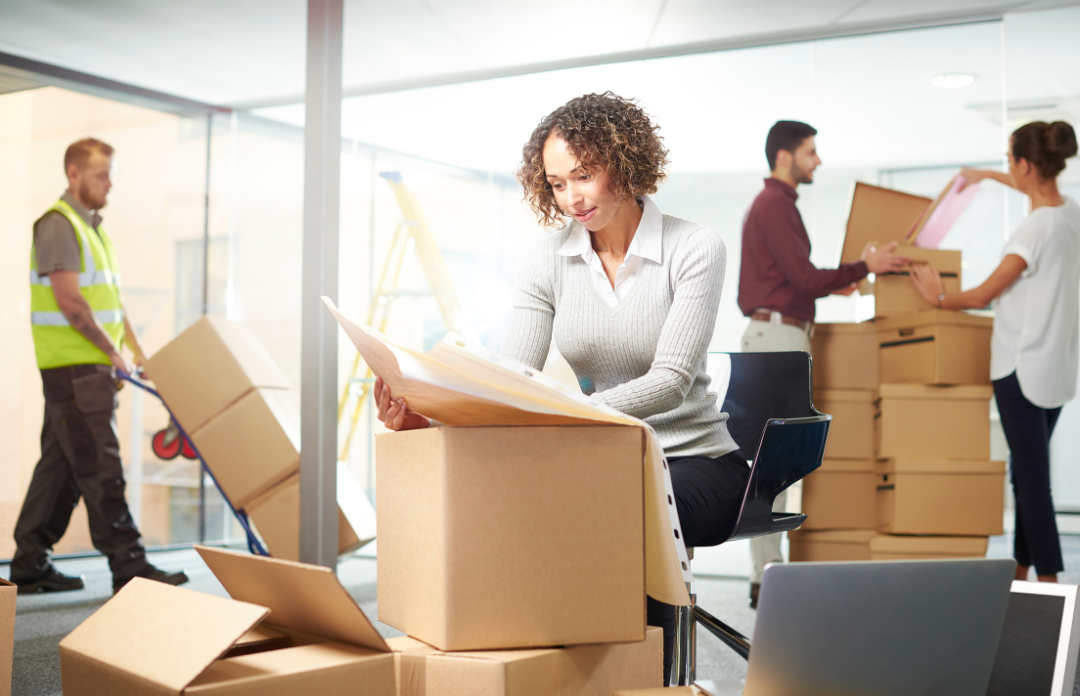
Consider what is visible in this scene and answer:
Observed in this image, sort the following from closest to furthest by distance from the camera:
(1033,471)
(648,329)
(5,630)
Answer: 1. (5,630)
2. (648,329)
3. (1033,471)

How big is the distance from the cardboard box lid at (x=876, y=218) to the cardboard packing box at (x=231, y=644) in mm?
2490

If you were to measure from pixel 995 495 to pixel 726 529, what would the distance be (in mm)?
1771

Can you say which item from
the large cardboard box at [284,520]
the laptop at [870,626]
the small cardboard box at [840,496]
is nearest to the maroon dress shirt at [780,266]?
the small cardboard box at [840,496]

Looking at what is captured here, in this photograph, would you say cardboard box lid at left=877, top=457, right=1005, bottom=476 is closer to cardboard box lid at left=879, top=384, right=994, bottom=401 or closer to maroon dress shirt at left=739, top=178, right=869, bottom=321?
cardboard box lid at left=879, top=384, right=994, bottom=401

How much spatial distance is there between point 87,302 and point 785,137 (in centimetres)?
250

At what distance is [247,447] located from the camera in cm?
273

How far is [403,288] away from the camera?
3.66 metres

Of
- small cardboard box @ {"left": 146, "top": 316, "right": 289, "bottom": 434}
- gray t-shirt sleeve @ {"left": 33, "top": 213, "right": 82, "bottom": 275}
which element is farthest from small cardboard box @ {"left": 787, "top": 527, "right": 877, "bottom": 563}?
gray t-shirt sleeve @ {"left": 33, "top": 213, "right": 82, "bottom": 275}

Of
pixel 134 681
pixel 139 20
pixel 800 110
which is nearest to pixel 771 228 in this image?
pixel 800 110

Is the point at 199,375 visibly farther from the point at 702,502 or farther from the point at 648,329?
the point at 702,502

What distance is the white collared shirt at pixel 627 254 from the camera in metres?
1.43

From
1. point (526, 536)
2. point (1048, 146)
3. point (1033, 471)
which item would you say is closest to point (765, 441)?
point (526, 536)

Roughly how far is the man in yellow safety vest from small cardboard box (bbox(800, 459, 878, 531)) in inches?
82.9

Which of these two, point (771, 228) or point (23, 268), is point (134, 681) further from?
point (23, 268)
